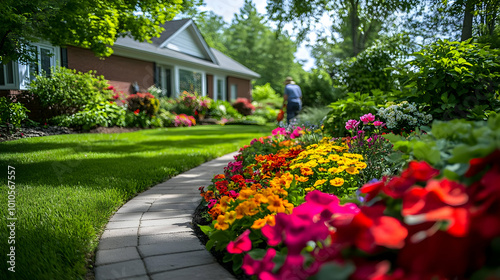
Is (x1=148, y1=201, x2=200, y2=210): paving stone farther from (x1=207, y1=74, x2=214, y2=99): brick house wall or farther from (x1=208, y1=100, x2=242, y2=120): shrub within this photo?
(x1=207, y1=74, x2=214, y2=99): brick house wall

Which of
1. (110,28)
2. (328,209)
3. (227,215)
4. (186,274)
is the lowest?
(186,274)

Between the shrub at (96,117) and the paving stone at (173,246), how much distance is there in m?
7.39

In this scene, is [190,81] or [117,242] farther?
[190,81]

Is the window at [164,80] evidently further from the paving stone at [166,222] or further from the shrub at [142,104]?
the paving stone at [166,222]

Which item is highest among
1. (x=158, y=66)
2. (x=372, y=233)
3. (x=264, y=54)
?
(x=264, y=54)

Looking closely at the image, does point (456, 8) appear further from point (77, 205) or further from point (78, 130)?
point (78, 130)

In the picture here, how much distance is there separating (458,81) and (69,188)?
414cm

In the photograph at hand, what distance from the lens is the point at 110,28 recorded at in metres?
5.53

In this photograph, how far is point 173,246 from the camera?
2.12 m

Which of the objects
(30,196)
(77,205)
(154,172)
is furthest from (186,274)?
(154,172)

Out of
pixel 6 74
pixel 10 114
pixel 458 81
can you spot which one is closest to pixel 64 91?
pixel 6 74

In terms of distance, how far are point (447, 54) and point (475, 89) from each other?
485 millimetres

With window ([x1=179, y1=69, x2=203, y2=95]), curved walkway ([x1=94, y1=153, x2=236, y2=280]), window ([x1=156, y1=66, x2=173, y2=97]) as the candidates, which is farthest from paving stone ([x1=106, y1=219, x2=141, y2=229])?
window ([x1=179, y1=69, x2=203, y2=95])

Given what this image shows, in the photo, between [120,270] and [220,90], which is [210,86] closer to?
[220,90]
